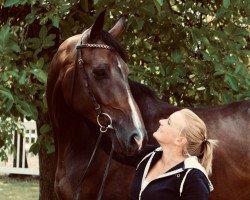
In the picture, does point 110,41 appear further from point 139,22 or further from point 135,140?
point 139,22

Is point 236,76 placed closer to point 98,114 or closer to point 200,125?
point 98,114

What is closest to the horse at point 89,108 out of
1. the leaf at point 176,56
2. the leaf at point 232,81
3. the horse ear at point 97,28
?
the horse ear at point 97,28

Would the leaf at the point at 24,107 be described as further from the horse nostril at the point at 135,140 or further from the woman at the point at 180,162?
the woman at the point at 180,162

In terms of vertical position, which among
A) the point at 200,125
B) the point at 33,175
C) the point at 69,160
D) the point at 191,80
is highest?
the point at 200,125

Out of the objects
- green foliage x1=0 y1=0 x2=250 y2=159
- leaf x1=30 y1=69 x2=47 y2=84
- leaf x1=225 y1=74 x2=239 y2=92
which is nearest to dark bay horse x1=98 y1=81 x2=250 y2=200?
leaf x1=225 y1=74 x2=239 y2=92

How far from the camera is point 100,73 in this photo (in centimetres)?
379

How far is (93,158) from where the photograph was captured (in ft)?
13.5

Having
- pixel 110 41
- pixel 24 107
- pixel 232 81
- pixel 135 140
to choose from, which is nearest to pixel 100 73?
pixel 110 41

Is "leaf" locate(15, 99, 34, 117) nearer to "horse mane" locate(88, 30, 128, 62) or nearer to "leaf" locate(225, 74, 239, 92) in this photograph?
"horse mane" locate(88, 30, 128, 62)

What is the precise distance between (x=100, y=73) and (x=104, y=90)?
123 millimetres

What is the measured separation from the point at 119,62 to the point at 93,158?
0.79 meters

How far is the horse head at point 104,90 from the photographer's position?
3.66m

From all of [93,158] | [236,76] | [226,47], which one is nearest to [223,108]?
[236,76]

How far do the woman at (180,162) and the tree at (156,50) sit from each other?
1603 millimetres
